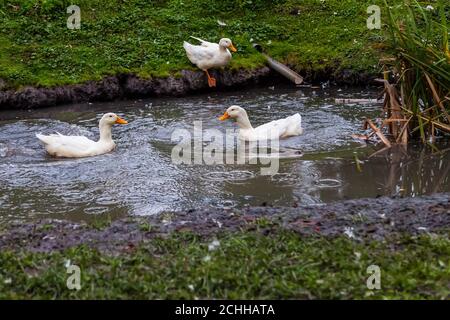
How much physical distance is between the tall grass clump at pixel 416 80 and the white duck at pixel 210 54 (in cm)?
559

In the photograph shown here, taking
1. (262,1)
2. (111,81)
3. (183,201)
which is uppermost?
(262,1)

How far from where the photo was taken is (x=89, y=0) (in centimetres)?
1952

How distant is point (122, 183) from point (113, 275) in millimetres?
4229

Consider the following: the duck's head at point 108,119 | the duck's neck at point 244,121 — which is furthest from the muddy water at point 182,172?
the duck's neck at point 244,121

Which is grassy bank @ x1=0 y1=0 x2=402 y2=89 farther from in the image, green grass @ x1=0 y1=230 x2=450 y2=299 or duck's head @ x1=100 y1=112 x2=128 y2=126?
green grass @ x1=0 y1=230 x2=450 y2=299

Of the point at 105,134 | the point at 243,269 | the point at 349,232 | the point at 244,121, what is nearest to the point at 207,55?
the point at 244,121

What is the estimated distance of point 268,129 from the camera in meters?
12.5

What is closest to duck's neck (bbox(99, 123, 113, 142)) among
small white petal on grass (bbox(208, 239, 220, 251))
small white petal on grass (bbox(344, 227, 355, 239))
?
small white petal on grass (bbox(208, 239, 220, 251))

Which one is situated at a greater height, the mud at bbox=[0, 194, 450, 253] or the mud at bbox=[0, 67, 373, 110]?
the mud at bbox=[0, 67, 373, 110]

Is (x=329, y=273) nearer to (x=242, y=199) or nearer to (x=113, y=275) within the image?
(x=113, y=275)

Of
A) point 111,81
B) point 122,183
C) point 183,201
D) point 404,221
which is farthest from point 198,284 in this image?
point 111,81

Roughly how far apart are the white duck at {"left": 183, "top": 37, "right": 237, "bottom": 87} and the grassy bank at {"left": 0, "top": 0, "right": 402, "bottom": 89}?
1.39ft

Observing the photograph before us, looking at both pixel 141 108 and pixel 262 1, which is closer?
pixel 141 108

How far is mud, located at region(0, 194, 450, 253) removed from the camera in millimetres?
7039
